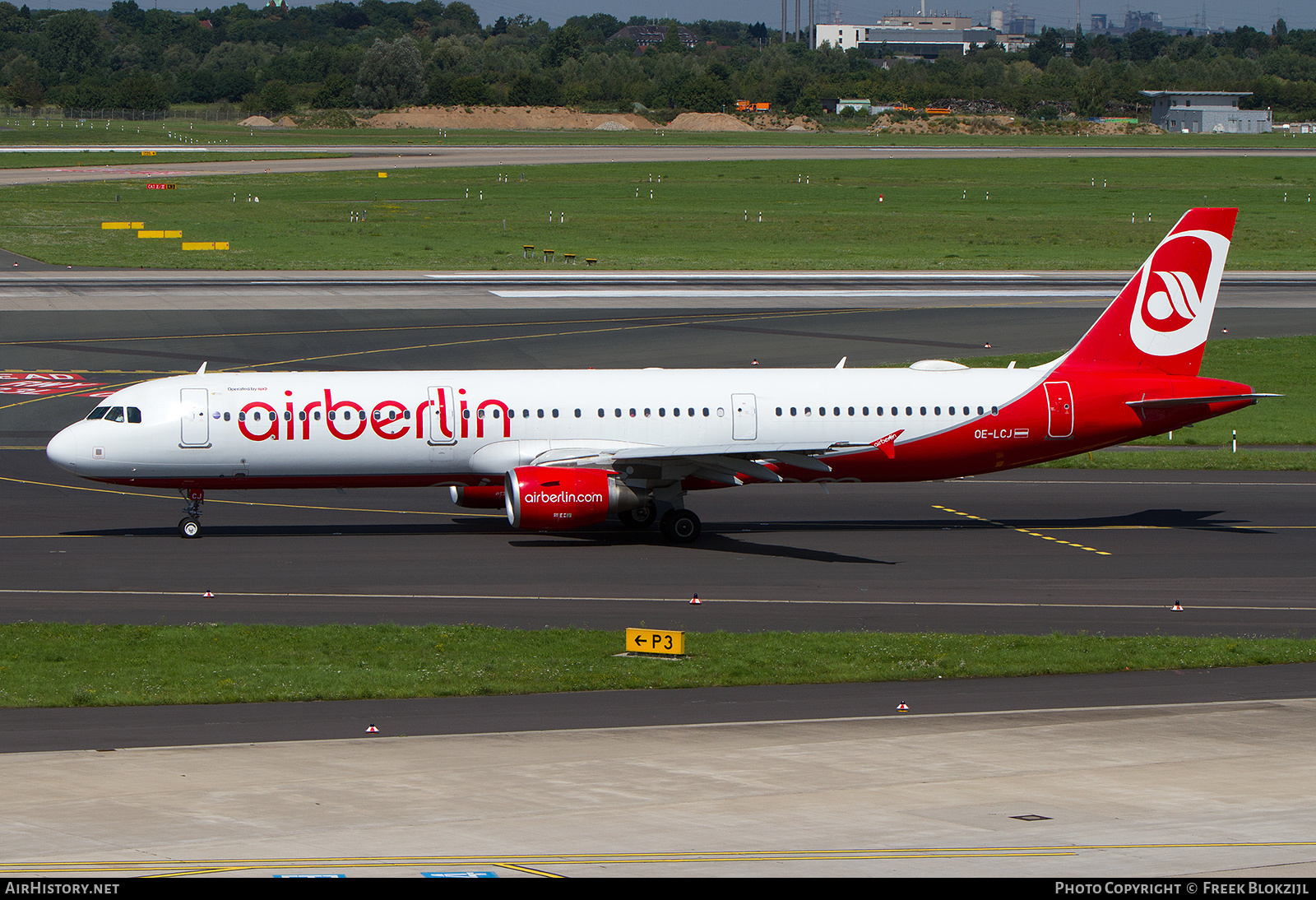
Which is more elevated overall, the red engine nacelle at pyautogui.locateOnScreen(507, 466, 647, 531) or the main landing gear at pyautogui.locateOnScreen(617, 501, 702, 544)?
the red engine nacelle at pyautogui.locateOnScreen(507, 466, 647, 531)

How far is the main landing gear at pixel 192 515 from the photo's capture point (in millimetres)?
40500

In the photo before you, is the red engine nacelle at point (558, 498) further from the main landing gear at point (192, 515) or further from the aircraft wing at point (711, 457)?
the main landing gear at point (192, 515)

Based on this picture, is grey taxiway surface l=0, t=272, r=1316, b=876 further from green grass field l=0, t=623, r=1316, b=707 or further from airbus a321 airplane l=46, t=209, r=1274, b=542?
airbus a321 airplane l=46, t=209, r=1274, b=542

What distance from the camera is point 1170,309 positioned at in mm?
43156

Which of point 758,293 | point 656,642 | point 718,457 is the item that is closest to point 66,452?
point 718,457

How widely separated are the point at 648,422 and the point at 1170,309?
15808 millimetres

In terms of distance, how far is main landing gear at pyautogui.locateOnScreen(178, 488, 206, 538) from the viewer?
40500mm

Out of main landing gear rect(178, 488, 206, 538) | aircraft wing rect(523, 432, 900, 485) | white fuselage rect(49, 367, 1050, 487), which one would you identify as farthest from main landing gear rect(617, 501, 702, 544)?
main landing gear rect(178, 488, 206, 538)

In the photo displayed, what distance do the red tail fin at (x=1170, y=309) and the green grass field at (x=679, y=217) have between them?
5631 centimetres

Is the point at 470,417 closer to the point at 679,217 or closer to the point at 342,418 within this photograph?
the point at 342,418

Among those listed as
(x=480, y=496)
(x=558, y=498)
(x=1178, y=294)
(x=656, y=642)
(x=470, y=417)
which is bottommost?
(x=656, y=642)

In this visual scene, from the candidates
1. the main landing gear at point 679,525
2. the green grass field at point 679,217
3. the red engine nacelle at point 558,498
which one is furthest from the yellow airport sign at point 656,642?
the green grass field at point 679,217

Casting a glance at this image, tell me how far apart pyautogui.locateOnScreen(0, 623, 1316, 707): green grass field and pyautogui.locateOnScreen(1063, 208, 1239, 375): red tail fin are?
597 inches

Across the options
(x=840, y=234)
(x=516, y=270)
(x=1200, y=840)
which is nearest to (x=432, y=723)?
(x=1200, y=840)
